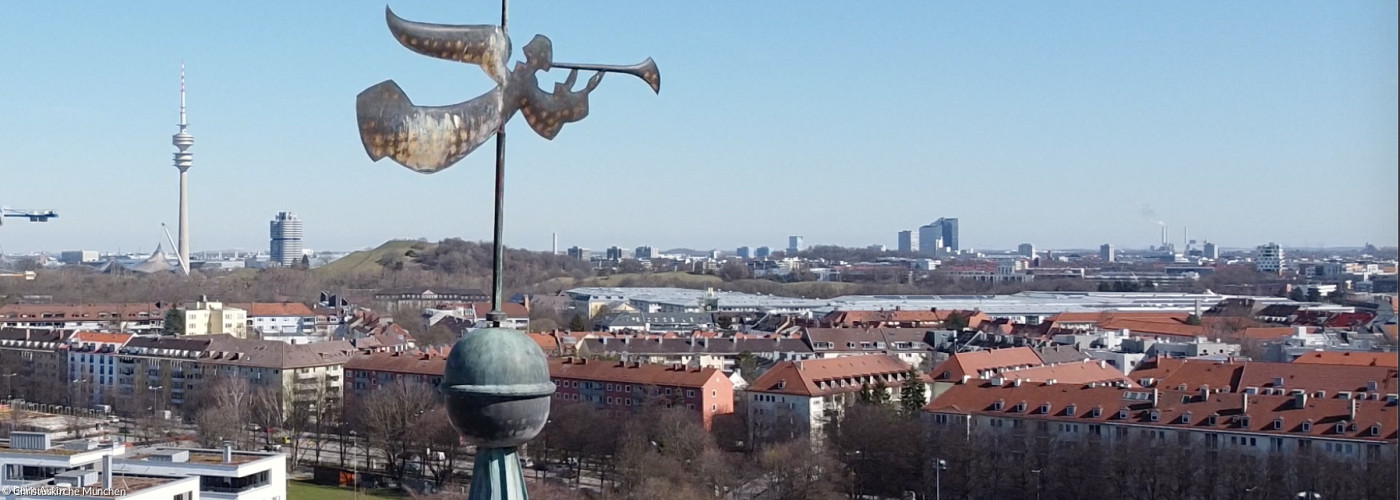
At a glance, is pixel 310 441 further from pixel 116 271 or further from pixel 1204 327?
pixel 116 271

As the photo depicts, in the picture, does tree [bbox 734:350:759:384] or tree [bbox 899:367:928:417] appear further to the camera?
tree [bbox 734:350:759:384]

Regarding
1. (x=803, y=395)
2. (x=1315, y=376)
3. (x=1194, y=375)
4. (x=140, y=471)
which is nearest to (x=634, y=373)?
(x=803, y=395)

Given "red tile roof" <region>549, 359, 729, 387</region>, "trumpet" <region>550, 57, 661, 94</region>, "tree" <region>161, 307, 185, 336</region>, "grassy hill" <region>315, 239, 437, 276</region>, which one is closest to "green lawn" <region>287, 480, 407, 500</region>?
"red tile roof" <region>549, 359, 729, 387</region>

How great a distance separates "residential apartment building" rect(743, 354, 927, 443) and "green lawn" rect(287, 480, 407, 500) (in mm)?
10392

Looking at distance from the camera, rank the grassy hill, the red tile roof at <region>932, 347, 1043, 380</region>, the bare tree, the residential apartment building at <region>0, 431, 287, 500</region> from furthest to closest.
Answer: the grassy hill
the red tile roof at <region>932, 347, 1043, 380</region>
the bare tree
the residential apartment building at <region>0, 431, 287, 500</region>

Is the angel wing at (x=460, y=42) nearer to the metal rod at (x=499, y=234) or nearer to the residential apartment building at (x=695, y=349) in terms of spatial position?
the metal rod at (x=499, y=234)

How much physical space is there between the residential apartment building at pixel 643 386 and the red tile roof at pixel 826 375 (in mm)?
1475

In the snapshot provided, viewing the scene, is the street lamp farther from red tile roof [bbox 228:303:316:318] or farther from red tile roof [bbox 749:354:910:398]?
red tile roof [bbox 228:303:316:318]

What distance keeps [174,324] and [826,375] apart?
3919 cm

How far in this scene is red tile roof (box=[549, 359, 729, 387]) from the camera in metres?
45.0

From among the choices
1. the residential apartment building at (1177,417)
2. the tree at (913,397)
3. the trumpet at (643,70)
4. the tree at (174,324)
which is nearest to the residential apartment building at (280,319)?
the tree at (174,324)

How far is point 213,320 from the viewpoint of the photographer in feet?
255

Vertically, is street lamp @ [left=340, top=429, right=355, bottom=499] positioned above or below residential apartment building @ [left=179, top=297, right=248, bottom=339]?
below

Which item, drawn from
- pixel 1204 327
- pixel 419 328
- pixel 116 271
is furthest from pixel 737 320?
pixel 116 271
